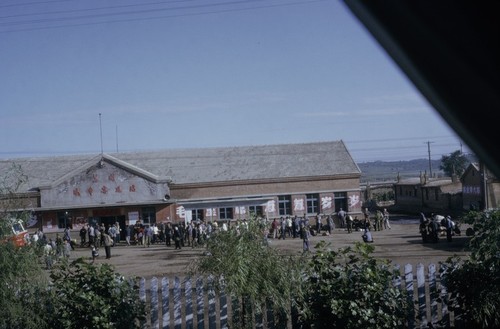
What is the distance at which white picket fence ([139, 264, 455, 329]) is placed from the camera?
8148mm

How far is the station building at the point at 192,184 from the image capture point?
37.6m

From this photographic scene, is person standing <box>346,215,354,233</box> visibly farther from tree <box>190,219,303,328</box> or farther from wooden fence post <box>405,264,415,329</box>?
tree <box>190,219,303,328</box>

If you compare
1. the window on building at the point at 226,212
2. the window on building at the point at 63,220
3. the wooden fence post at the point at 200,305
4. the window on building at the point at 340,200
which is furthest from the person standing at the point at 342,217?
the wooden fence post at the point at 200,305

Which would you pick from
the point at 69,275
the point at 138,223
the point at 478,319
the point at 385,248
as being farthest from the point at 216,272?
the point at 138,223

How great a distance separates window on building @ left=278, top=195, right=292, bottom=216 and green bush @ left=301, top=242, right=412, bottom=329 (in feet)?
106

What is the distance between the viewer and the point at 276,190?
4016 centimetres

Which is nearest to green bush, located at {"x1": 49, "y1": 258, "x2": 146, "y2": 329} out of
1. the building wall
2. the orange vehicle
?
the orange vehicle

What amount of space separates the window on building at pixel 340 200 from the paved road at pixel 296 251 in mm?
5321

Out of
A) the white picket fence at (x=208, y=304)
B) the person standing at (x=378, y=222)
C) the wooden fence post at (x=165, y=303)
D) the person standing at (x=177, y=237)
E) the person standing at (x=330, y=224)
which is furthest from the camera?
the person standing at (x=378, y=222)

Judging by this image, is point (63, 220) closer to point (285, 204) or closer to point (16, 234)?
point (285, 204)

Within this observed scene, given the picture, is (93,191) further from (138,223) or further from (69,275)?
(69,275)

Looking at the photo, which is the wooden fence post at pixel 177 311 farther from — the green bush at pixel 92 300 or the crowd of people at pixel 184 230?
the crowd of people at pixel 184 230

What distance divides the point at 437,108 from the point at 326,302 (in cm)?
645

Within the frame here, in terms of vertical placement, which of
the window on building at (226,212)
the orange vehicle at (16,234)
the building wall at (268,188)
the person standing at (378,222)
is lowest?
the person standing at (378,222)
